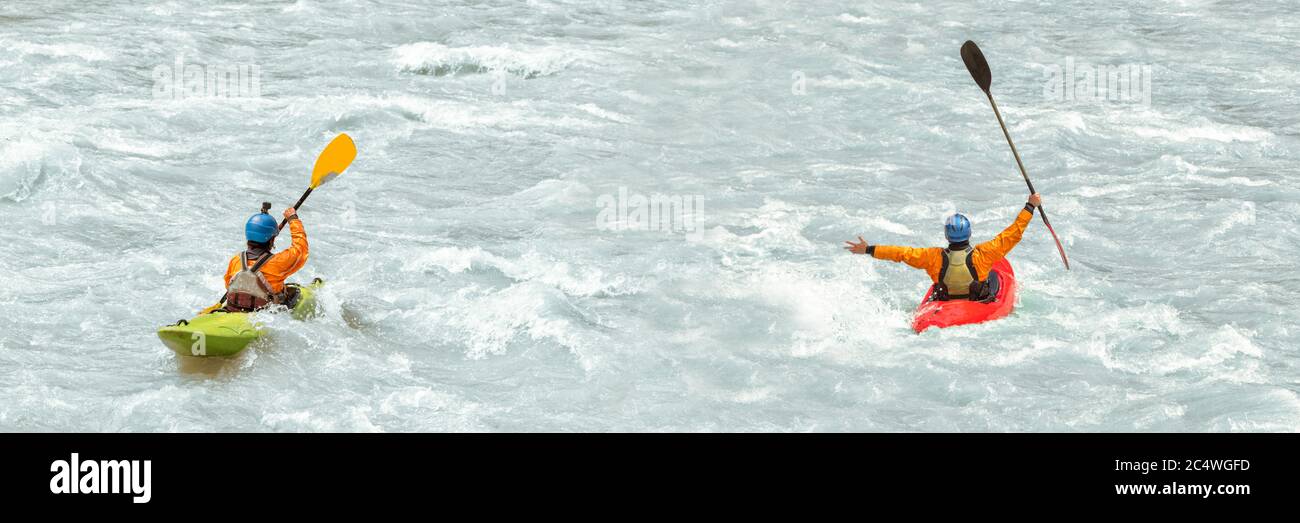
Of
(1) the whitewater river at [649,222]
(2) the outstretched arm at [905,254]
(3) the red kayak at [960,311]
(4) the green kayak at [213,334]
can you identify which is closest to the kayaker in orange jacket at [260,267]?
(4) the green kayak at [213,334]

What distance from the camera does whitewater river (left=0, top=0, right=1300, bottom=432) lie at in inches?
337

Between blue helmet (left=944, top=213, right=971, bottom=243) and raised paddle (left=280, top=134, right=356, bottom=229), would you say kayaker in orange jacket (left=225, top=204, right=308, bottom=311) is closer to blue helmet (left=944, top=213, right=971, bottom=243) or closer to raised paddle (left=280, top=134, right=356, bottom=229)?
raised paddle (left=280, top=134, right=356, bottom=229)

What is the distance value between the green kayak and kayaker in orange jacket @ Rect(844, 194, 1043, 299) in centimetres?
363

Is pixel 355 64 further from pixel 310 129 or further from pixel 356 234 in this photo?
pixel 356 234

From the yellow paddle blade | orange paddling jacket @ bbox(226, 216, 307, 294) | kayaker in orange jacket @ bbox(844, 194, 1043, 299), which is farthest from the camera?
the yellow paddle blade

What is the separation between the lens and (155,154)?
14.0 m

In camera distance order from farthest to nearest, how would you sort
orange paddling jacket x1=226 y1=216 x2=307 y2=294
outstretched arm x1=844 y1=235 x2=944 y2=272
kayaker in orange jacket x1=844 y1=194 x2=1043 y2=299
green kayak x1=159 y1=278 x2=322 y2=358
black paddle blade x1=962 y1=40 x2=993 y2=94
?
black paddle blade x1=962 y1=40 x2=993 y2=94 → kayaker in orange jacket x1=844 y1=194 x2=1043 y2=299 → outstretched arm x1=844 y1=235 x2=944 y2=272 → orange paddling jacket x1=226 y1=216 x2=307 y2=294 → green kayak x1=159 y1=278 x2=322 y2=358

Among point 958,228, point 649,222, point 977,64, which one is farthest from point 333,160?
point 977,64

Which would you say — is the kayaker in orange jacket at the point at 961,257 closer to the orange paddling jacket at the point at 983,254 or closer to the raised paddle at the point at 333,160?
the orange paddling jacket at the point at 983,254

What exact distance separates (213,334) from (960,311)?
4465mm

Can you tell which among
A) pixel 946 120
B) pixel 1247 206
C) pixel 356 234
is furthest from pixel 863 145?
pixel 356 234

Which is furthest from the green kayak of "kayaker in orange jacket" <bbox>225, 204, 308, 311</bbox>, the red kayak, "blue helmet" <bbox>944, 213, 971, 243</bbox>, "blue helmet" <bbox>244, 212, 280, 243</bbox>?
"blue helmet" <bbox>944, 213, 971, 243</bbox>

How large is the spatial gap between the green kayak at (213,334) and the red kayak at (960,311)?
13.3 ft
